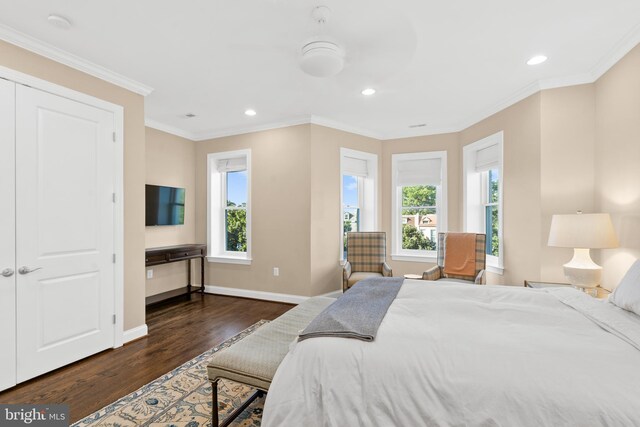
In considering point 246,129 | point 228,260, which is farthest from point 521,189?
point 228,260

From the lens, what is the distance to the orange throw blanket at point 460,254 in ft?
12.6

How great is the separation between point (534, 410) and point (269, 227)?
12.5 ft

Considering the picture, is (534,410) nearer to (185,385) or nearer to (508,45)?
(185,385)

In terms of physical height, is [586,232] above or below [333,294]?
above

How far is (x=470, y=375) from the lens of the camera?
3.75 ft

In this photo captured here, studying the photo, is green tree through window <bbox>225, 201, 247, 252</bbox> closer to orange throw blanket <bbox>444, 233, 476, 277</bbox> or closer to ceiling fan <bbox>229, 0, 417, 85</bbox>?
ceiling fan <bbox>229, 0, 417, 85</bbox>

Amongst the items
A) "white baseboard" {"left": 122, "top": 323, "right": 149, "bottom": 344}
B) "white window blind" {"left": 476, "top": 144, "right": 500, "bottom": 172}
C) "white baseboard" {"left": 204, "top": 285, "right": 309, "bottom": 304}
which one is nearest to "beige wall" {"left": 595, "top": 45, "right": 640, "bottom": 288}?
"white window blind" {"left": 476, "top": 144, "right": 500, "bottom": 172}

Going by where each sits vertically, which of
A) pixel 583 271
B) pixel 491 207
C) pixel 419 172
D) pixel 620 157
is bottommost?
pixel 583 271

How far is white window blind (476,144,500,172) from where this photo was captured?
12.9ft

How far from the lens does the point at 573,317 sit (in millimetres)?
1587

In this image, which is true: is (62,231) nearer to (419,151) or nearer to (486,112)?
(419,151)

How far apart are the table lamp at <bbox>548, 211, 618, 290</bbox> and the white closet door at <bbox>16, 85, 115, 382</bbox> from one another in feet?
13.5

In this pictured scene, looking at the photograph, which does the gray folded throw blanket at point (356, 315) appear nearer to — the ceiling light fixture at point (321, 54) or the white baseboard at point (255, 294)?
the ceiling light fixture at point (321, 54)

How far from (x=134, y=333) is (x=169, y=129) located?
299cm
